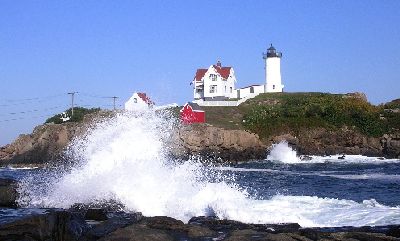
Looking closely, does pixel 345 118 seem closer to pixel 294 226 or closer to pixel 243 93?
pixel 243 93

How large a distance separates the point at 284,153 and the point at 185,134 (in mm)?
9280

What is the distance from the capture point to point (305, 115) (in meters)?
59.5

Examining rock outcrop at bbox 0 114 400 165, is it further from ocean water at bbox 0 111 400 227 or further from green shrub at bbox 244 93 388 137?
ocean water at bbox 0 111 400 227

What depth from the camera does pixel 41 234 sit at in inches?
354

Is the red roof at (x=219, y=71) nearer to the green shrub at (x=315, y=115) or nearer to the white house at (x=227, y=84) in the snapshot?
the white house at (x=227, y=84)

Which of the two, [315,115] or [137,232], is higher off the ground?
[315,115]

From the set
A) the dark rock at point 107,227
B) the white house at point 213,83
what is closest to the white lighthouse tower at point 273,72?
the white house at point 213,83

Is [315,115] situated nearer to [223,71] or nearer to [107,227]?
[223,71]

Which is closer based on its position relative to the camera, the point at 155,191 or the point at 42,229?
the point at 42,229

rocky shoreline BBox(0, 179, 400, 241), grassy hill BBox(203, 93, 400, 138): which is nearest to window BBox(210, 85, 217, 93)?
grassy hill BBox(203, 93, 400, 138)

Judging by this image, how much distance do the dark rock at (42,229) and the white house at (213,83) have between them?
62453 mm

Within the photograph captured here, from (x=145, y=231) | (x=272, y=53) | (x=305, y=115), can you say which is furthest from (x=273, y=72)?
(x=145, y=231)

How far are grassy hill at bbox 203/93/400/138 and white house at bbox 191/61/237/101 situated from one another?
612 cm

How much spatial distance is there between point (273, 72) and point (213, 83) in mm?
9008
